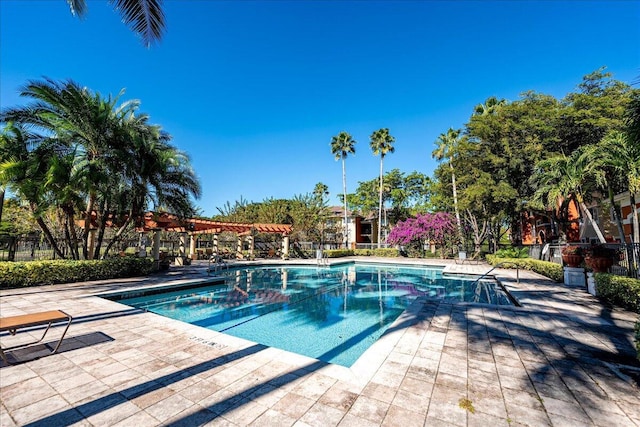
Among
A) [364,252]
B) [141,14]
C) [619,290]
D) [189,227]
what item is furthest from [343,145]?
[141,14]

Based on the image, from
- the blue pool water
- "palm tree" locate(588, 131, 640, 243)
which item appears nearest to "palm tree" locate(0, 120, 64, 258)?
the blue pool water

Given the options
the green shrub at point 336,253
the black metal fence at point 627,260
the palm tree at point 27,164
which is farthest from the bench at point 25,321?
the green shrub at point 336,253

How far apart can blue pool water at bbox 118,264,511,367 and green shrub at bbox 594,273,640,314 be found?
2355mm

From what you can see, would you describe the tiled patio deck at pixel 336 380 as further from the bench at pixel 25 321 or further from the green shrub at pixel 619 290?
the green shrub at pixel 619 290

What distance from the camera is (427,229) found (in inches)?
1003

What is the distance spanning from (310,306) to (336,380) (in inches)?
243

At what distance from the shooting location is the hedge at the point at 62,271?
883 cm

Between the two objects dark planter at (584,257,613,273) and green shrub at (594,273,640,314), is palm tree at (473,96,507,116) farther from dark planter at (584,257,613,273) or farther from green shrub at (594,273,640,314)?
green shrub at (594,273,640,314)

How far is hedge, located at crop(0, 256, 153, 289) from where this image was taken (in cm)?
883

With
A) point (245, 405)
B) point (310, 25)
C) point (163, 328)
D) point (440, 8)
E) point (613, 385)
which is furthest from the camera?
point (310, 25)

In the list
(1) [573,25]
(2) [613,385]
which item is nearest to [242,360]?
(2) [613,385]

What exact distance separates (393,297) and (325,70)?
615 inches

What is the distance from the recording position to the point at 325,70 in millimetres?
19000

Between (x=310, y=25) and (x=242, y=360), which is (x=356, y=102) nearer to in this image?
(x=310, y=25)
